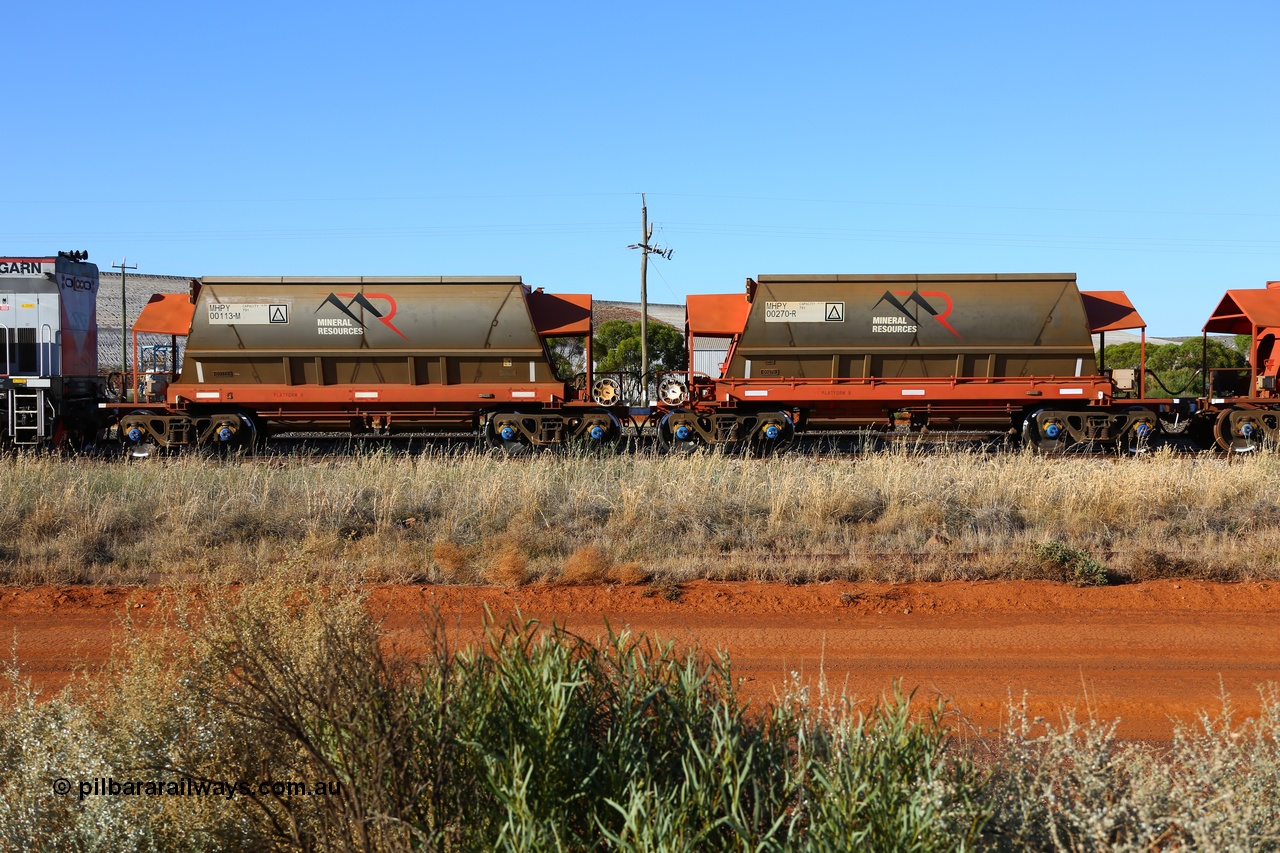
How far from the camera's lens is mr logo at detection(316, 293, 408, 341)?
58.2 ft

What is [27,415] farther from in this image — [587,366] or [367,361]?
[587,366]

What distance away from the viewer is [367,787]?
9.46 feet

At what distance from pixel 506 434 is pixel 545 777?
48.8ft

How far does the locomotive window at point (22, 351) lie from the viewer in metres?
17.8

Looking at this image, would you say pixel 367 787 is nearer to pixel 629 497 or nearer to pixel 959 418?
pixel 629 497

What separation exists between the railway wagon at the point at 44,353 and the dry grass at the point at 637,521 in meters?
4.91

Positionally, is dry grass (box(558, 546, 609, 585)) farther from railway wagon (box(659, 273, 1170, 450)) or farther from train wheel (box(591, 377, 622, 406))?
train wheel (box(591, 377, 622, 406))

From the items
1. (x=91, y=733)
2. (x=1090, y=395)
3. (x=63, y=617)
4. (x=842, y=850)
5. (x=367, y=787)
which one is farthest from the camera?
(x=1090, y=395)

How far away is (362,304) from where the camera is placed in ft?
58.2

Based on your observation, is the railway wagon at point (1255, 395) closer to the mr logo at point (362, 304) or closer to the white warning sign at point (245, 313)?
the mr logo at point (362, 304)

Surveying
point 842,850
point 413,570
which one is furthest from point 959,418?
point 842,850

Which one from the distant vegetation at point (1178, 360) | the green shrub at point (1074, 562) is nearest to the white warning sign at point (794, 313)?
the green shrub at point (1074, 562)

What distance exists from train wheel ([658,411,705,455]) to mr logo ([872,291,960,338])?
3768 millimetres

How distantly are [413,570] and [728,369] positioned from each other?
9974 mm
